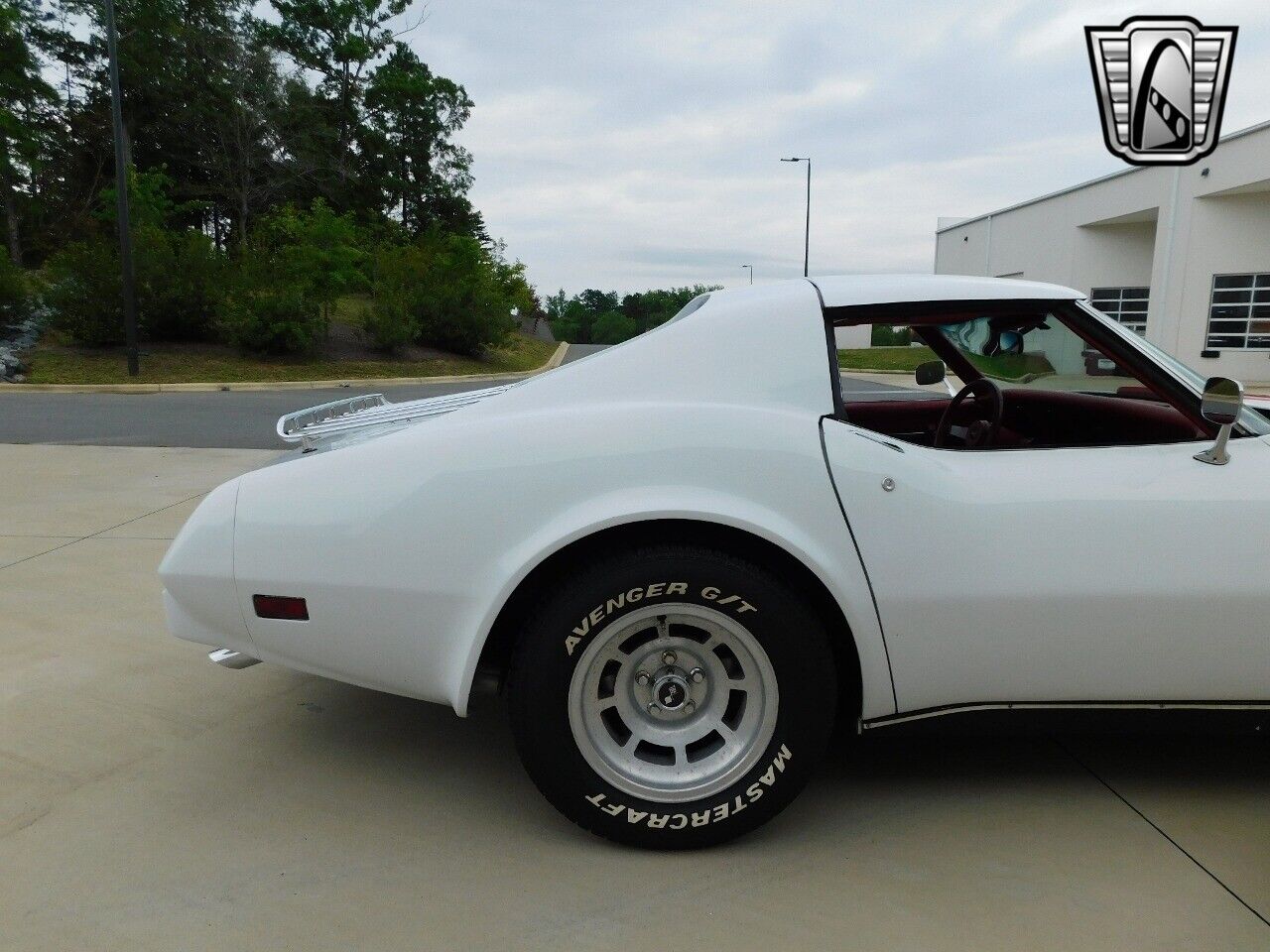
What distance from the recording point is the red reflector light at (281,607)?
227 cm

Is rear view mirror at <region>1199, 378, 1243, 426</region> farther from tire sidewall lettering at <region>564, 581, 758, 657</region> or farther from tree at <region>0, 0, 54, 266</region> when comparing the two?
tree at <region>0, 0, 54, 266</region>

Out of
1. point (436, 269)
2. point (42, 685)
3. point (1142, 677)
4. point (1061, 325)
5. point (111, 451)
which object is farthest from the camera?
point (436, 269)

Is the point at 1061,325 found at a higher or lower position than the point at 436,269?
lower

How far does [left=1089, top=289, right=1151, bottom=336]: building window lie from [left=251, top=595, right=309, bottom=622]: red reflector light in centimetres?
2907

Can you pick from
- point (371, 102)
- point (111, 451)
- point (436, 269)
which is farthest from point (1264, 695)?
point (371, 102)

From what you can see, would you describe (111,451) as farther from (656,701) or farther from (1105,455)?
(1105,455)

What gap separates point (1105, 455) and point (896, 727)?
0.84 m

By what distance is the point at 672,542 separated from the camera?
7.14 ft

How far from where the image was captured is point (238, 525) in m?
2.30

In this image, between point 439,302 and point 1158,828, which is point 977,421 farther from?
point 439,302

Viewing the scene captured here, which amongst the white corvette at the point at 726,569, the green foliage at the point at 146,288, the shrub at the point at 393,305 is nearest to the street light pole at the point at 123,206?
the green foliage at the point at 146,288

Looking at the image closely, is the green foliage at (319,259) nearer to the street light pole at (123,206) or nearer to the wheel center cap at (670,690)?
the street light pole at (123,206)

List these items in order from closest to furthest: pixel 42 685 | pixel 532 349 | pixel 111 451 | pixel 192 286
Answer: pixel 42 685 < pixel 111 451 < pixel 192 286 < pixel 532 349

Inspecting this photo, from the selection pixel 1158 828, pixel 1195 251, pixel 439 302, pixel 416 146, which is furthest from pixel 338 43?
pixel 1158 828
